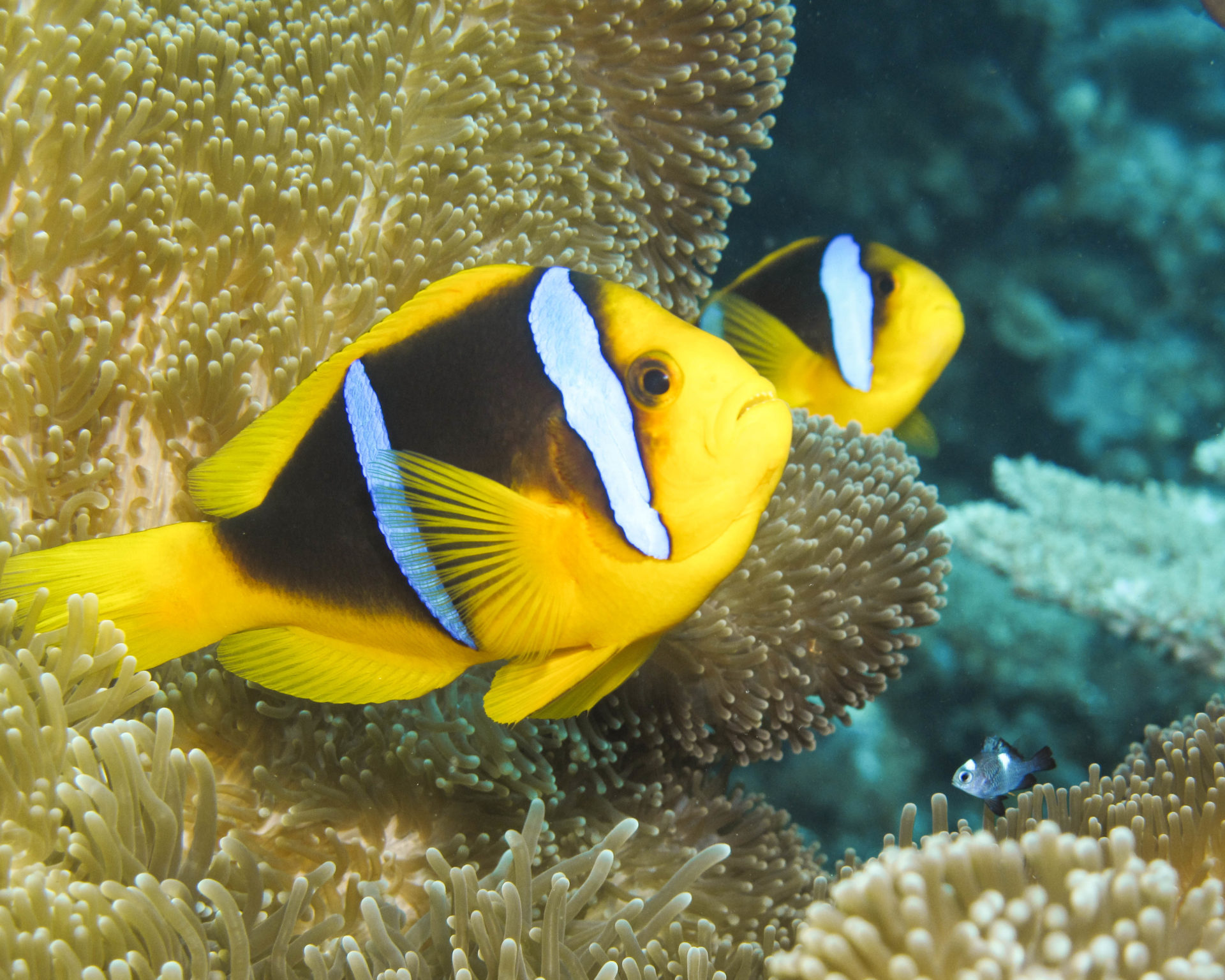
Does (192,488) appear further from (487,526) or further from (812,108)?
(812,108)

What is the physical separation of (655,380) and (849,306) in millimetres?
1831

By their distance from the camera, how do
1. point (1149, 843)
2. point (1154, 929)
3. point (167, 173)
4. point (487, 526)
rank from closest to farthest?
point (1154, 929) < point (487, 526) < point (1149, 843) < point (167, 173)

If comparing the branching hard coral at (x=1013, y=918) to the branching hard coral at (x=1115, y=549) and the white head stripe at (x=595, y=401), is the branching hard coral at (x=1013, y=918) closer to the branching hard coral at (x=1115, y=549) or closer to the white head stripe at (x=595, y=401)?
the white head stripe at (x=595, y=401)

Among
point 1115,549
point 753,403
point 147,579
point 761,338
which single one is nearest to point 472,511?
point 753,403

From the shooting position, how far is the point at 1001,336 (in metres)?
3.84

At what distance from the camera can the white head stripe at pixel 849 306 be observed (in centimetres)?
260

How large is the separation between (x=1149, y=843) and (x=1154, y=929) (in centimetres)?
43

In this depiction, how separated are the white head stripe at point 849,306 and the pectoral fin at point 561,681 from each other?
1.67 metres

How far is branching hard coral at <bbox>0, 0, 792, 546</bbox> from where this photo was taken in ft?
5.16

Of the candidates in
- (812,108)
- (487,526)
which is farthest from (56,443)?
(812,108)

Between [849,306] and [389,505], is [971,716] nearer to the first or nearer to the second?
[849,306]

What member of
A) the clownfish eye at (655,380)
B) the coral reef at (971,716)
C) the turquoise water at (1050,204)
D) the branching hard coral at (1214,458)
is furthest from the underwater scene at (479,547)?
the turquoise water at (1050,204)

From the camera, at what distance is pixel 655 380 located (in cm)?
98

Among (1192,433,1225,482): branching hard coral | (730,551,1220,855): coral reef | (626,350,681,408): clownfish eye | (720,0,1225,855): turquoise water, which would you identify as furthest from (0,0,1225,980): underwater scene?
(720,0,1225,855): turquoise water
